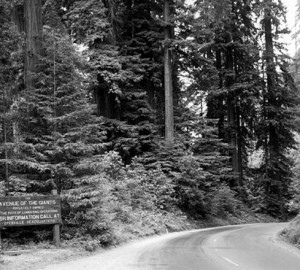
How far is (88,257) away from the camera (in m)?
11.5

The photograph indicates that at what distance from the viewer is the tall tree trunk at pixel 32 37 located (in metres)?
14.8

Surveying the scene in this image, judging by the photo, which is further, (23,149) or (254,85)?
(254,85)

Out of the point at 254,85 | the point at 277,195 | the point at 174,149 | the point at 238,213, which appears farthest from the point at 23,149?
the point at 277,195

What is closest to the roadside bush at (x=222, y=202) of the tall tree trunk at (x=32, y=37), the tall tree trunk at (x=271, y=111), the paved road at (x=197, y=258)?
the tall tree trunk at (x=271, y=111)

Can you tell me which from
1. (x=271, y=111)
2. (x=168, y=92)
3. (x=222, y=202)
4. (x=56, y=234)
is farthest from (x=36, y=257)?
(x=271, y=111)

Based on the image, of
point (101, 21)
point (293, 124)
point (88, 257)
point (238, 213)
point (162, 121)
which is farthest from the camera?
point (293, 124)

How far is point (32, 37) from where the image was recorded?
599 inches

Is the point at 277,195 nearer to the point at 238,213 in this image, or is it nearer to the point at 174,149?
the point at 238,213

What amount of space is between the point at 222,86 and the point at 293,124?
6.85m

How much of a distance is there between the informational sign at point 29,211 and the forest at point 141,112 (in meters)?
0.66

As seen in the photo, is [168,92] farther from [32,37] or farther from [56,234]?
[56,234]

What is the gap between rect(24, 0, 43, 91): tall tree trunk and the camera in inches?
582

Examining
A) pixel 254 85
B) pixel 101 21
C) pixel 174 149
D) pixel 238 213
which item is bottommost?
pixel 238 213

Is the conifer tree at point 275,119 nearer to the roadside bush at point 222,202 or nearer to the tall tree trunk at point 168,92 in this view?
the roadside bush at point 222,202
